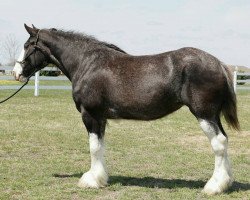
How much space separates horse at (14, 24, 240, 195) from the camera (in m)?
5.93

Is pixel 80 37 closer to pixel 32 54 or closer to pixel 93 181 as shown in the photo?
pixel 32 54

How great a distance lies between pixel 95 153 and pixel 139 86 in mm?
1200

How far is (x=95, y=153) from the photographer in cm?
649

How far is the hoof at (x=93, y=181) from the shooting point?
641 centimetres

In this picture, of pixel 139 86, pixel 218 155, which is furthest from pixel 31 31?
pixel 218 155

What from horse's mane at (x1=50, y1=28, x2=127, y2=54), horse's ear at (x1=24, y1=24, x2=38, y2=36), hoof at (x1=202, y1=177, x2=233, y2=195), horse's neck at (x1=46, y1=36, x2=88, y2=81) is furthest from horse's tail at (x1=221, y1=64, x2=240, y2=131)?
horse's ear at (x1=24, y1=24, x2=38, y2=36)

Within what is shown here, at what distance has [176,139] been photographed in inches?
432

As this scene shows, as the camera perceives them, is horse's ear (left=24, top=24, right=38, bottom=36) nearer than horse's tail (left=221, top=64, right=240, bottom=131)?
No

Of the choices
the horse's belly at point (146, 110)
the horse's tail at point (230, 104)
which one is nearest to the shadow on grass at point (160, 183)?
the horse's tail at point (230, 104)

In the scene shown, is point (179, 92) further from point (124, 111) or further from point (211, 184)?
point (211, 184)

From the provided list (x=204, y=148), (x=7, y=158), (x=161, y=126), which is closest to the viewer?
(x=7, y=158)

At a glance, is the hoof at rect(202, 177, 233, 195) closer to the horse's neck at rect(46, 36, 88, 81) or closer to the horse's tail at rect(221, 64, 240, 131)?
the horse's tail at rect(221, 64, 240, 131)

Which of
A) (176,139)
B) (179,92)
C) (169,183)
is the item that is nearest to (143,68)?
(179,92)

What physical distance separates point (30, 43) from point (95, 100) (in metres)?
1.50
